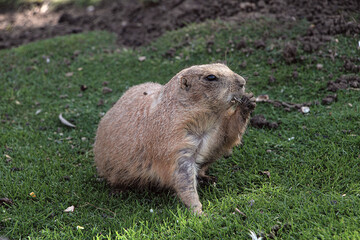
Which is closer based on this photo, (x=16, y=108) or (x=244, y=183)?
(x=244, y=183)

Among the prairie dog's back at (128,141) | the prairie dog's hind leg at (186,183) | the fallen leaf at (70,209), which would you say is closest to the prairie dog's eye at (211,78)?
the prairie dog's back at (128,141)

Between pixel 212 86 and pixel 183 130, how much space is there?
0.51 meters

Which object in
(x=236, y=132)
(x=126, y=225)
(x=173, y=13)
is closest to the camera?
(x=126, y=225)

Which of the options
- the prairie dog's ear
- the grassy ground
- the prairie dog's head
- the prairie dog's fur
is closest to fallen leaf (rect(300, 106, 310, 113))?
the grassy ground

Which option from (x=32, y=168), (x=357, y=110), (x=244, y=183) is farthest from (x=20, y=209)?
(x=357, y=110)

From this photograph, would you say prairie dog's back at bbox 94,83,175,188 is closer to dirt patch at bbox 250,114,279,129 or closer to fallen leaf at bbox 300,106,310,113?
dirt patch at bbox 250,114,279,129

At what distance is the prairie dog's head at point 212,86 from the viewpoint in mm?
3752

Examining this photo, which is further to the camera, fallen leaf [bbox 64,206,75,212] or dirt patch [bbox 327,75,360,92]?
dirt patch [bbox 327,75,360,92]

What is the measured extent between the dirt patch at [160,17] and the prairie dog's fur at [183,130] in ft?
9.07

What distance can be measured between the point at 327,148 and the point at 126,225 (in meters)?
2.36

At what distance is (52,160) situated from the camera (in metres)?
5.17

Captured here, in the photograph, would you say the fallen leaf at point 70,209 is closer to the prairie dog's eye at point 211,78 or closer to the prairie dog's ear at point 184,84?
the prairie dog's ear at point 184,84

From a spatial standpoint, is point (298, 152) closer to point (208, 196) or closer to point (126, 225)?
point (208, 196)

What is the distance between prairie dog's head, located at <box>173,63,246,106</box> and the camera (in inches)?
148
